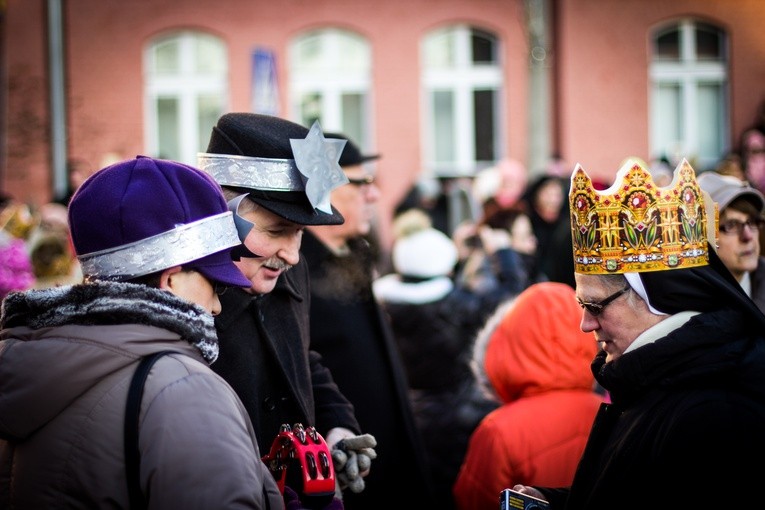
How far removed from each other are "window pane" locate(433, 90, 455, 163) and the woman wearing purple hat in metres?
14.7

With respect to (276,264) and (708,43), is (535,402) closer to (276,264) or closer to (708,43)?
(276,264)

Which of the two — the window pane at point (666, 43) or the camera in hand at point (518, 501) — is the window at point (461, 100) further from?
the camera in hand at point (518, 501)

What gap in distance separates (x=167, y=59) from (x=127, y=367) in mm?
15228

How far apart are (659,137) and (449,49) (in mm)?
3785

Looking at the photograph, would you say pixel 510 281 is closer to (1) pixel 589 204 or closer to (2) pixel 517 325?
(2) pixel 517 325

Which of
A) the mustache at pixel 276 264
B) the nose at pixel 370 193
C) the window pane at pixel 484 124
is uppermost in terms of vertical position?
the window pane at pixel 484 124

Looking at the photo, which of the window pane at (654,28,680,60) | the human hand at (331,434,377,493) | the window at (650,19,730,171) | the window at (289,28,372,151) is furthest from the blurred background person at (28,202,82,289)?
the window pane at (654,28,680,60)

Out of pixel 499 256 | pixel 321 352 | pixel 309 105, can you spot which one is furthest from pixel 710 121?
pixel 321 352

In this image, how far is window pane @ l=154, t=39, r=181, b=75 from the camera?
54.6 feet

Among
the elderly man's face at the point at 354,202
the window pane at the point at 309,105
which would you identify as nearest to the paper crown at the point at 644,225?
the elderly man's face at the point at 354,202

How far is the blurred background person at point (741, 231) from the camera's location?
14.1 ft

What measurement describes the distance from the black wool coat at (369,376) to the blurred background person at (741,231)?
4.89ft

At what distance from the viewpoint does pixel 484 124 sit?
16.9 m

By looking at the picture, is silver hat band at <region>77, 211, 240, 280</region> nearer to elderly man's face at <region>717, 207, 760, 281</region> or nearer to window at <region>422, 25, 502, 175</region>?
elderly man's face at <region>717, 207, 760, 281</region>
